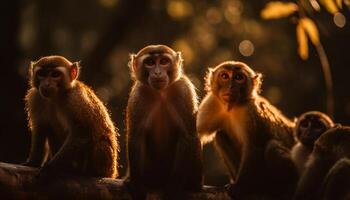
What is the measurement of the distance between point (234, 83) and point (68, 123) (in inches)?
121

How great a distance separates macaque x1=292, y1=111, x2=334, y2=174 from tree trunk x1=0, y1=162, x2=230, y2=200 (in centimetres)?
320

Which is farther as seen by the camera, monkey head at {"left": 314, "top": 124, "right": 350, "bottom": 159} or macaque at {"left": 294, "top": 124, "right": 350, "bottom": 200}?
monkey head at {"left": 314, "top": 124, "right": 350, "bottom": 159}

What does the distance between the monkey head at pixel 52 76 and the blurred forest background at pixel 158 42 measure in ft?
26.4

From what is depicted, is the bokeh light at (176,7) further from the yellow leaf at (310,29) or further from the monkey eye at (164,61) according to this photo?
the yellow leaf at (310,29)

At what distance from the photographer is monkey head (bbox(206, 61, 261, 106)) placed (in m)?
13.3

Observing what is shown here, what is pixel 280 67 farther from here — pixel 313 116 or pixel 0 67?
pixel 313 116

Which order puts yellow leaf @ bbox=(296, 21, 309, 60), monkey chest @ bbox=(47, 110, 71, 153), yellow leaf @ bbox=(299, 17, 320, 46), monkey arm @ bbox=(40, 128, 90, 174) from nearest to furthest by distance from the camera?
yellow leaf @ bbox=(296, 21, 309, 60), yellow leaf @ bbox=(299, 17, 320, 46), monkey arm @ bbox=(40, 128, 90, 174), monkey chest @ bbox=(47, 110, 71, 153)

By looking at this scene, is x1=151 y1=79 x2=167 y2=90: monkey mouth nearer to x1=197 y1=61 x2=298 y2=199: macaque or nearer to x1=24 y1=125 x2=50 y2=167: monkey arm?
x1=197 y1=61 x2=298 y2=199: macaque

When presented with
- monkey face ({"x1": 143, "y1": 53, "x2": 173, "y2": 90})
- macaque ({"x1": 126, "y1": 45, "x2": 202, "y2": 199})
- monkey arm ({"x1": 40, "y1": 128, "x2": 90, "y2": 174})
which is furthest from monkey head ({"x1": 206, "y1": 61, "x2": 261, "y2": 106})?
monkey arm ({"x1": 40, "y1": 128, "x2": 90, "y2": 174})

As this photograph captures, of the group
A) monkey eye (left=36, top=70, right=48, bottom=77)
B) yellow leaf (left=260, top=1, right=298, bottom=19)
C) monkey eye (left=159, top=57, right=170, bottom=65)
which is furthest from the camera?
monkey eye (left=159, top=57, right=170, bottom=65)

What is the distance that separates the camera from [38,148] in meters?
12.1

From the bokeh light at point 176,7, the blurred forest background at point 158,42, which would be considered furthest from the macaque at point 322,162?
the bokeh light at point 176,7

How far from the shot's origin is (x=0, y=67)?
70.5 ft

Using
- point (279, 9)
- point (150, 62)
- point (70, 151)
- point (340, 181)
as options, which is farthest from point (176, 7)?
point (279, 9)
